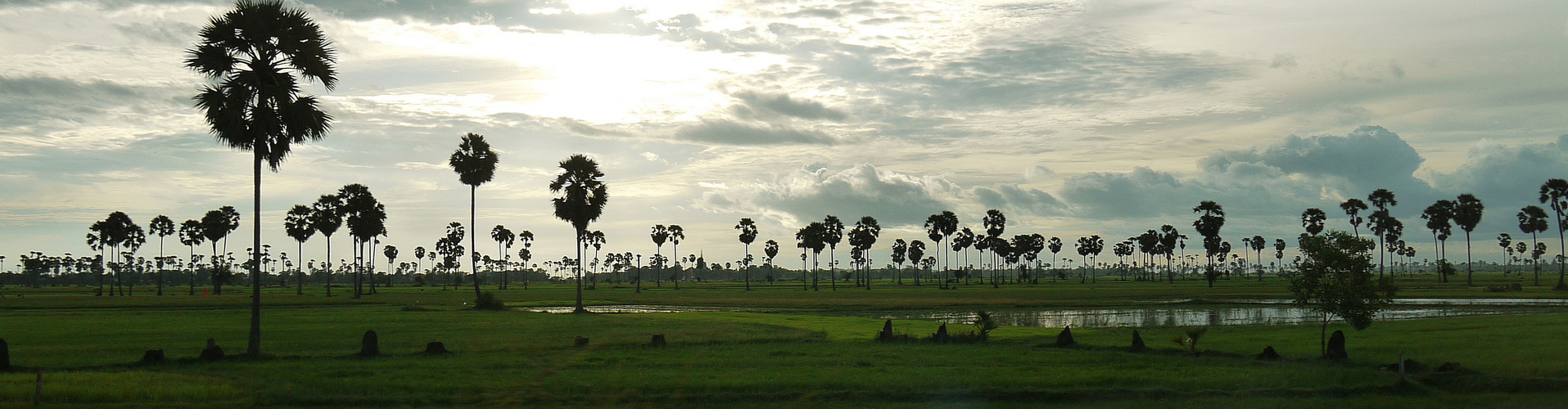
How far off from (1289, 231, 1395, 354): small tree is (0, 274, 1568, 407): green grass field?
1546 mm

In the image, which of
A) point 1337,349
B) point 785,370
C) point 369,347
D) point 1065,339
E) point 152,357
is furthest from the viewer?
point 1065,339

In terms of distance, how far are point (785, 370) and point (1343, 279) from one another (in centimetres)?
1794

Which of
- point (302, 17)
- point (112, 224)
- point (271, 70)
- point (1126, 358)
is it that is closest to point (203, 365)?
point (271, 70)

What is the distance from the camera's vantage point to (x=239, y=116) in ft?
92.4

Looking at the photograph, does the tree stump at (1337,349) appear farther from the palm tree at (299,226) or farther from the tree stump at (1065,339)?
the palm tree at (299,226)

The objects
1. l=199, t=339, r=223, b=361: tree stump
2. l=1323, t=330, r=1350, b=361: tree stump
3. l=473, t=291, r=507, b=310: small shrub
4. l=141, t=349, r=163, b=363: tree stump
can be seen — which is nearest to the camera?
l=141, t=349, r=163, b=363: tree stump

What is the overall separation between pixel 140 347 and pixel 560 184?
36.2m

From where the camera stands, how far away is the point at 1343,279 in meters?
27.7

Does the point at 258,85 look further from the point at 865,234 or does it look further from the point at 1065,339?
the point at 865,234

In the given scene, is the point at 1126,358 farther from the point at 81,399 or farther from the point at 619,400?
the point at 81,399

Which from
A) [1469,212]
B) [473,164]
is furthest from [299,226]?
[1469,212]

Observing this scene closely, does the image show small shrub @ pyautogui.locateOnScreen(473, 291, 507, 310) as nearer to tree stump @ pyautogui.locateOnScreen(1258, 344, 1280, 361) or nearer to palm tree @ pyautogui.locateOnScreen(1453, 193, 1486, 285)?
tree stump @ pyautogui.locateOnScreen(1258, 344, 1280, 361)

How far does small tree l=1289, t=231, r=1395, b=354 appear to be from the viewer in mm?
27234

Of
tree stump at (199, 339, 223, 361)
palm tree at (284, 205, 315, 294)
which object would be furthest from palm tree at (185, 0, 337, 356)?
palm tree at (284, 205, 315, 294)
